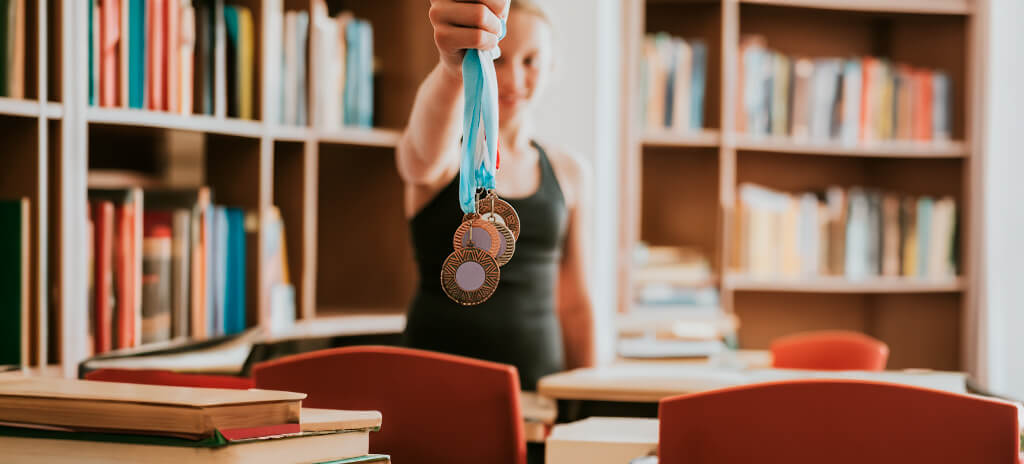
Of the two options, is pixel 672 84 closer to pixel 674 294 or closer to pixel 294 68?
pixel 674 294

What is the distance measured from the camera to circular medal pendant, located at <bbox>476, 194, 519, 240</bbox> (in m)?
0.86

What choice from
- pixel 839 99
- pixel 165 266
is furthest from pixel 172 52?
pixel 839 99

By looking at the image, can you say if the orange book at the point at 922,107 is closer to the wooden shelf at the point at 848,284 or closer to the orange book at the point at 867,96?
the orange book at the point at 867,96

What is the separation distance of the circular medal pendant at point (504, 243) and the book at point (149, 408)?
0.25 m

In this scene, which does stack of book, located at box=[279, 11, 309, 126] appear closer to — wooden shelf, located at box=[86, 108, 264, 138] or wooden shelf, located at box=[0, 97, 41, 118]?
wooden shelf, located at box=[86, 108, 264, 138]

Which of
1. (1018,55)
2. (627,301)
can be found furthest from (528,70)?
(1018,55)

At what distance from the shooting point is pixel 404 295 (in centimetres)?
252

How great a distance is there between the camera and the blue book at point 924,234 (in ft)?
11.5

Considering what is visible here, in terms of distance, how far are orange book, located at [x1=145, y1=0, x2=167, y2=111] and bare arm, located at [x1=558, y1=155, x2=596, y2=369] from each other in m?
0.88

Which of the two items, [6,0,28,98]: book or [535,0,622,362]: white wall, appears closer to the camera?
[6,0,28,98]: book

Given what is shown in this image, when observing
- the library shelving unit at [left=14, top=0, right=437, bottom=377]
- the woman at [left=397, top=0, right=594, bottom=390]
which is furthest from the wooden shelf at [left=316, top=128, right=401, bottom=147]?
the woman at [left=397, top=0, right=594, bottom=390]

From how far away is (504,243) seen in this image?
852 millimetres

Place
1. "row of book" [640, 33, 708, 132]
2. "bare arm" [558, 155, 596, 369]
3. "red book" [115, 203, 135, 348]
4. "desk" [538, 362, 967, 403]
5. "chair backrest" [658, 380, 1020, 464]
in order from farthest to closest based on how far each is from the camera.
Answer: "row of book" [640, 33, 708, 132]
"bare arm" [558, 155, 596, 369]
"red book" [115, 203, 135, 348]
"desk" [538, 362, 967, 403]
"chair backrest" [658, 380, 1020, 464]

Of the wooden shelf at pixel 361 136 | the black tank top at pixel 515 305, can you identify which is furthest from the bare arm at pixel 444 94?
the wooden shelf at pixel 361 136
